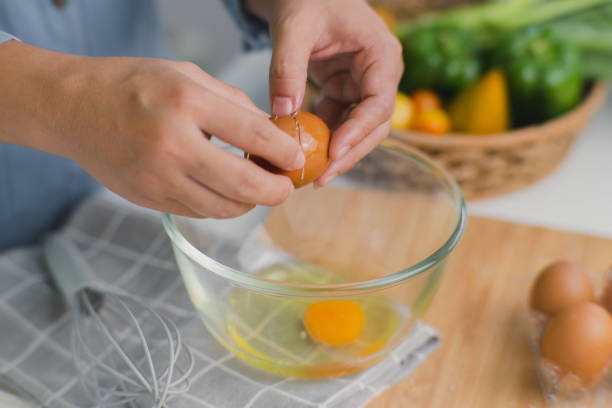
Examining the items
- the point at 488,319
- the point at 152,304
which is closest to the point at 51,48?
the point at 152,304

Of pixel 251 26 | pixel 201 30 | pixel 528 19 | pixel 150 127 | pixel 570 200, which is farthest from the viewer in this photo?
pixel 201 30

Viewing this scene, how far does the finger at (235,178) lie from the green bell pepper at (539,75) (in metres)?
0.77

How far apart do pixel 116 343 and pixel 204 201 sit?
0.23 meters

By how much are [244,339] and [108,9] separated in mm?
710

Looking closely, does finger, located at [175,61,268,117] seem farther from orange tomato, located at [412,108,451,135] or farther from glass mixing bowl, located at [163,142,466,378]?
orange tomato, located at [412,108,451,135]

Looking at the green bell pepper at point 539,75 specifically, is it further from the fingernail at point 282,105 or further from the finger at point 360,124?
the fingernail at point 282,105

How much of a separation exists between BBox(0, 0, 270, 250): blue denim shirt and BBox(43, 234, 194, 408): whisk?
0.57 feet

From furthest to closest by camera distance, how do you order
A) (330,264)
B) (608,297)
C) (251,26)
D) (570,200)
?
(570,200) → (251,26) → (330,264) → (608,297)

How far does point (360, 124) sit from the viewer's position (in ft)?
1.90

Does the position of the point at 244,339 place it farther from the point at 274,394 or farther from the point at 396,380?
the point at 396,380

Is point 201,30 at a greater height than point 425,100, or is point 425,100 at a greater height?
point 425,100

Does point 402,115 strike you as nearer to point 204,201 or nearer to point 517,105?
point 517,105

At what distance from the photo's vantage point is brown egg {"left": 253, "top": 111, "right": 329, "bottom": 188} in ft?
1.77

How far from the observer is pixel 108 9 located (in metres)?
1.04
